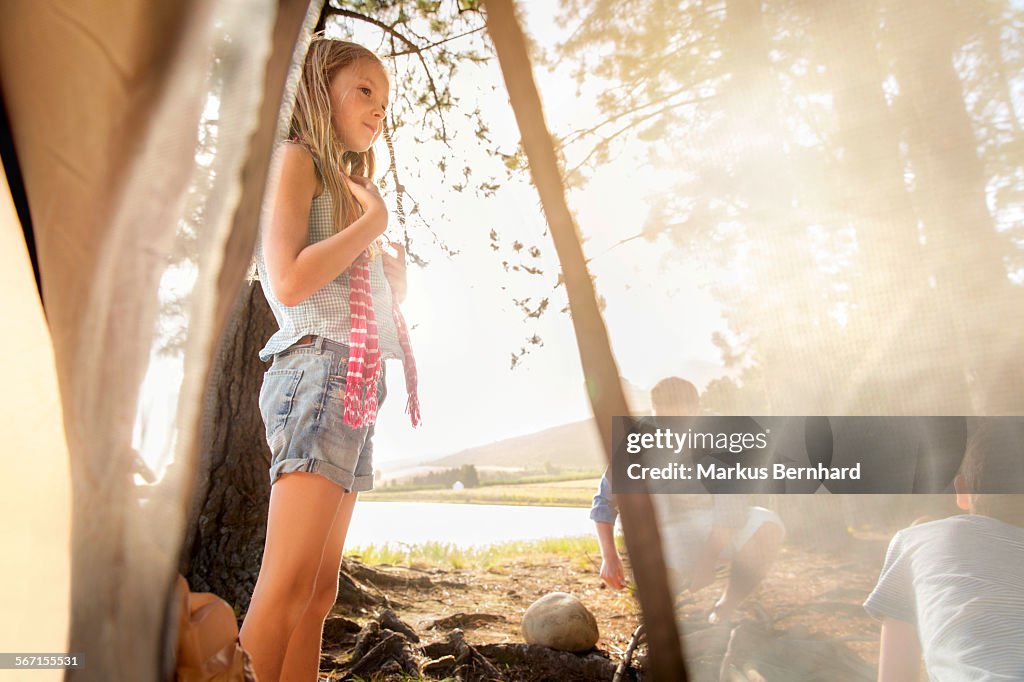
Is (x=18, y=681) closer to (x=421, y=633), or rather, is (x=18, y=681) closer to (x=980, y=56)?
(x=421, y=633)

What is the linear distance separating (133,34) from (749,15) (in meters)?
0.89

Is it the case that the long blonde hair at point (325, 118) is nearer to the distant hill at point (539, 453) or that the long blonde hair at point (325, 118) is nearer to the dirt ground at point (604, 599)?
the distant hill at point (539, 453)

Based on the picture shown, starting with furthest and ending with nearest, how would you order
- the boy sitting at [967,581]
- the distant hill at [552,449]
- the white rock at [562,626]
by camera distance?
the white rock at [562,626] → the distant hill at [552,449] → the boy sitting at [967,581]

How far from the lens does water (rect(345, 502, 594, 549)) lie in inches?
70.2

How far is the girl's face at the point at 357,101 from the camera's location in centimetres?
112

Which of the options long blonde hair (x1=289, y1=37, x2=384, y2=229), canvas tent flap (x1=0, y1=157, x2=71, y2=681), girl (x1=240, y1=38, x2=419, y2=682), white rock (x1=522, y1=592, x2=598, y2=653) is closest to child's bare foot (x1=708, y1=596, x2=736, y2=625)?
girl (x1=240, y1=38, x2=419, y2=682)

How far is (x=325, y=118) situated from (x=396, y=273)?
29 centimetres

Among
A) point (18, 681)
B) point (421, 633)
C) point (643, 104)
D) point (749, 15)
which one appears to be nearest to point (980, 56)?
point (749, 15)

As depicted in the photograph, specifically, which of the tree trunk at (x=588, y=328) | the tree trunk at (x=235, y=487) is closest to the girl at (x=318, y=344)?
the tree trunk at (x=588, y=328)

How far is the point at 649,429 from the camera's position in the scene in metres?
1.02

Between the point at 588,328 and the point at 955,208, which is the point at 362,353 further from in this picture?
the point at 955,208

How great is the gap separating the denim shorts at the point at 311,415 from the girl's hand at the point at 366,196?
0.22 m

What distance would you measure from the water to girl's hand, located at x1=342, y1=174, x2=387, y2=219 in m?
0.94

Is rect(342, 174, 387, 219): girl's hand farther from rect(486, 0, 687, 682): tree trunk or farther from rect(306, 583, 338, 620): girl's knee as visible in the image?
Answer: rect(306, 583, 338, 620): girl's knee
